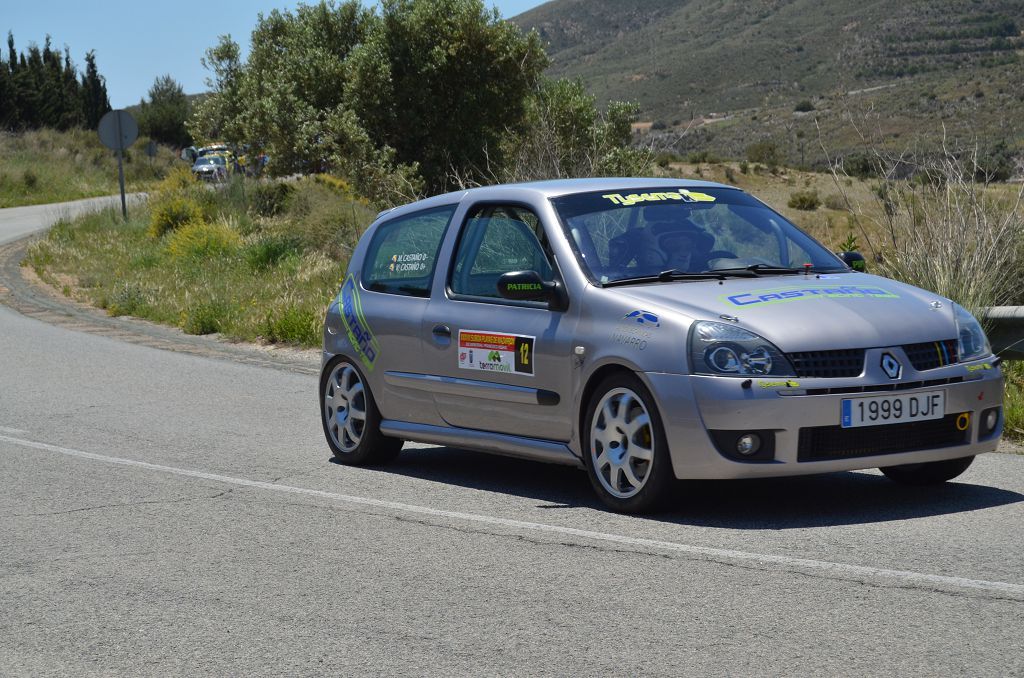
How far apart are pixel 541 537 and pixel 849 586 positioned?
1.59 metres

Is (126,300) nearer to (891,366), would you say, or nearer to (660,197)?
(660,197)

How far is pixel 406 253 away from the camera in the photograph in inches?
→ 339

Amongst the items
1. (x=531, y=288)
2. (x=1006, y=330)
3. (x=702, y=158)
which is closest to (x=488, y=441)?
(x=531, y=288)

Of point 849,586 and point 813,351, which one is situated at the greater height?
point 813,351

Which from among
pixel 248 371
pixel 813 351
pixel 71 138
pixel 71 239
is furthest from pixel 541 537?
pixel 71 138

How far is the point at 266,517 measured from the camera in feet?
23.8

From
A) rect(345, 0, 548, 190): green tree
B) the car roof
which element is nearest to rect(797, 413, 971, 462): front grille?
the car roof

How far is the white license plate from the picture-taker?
6.40 meters

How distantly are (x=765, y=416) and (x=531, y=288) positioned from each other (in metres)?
1.45

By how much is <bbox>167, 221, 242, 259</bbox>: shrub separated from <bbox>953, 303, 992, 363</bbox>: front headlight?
1762 centimetres

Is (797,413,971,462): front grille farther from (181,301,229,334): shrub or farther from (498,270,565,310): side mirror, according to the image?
(181,301,229,334): shrub

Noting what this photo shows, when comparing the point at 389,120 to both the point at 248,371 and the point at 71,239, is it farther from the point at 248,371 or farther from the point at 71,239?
the point at 248,371

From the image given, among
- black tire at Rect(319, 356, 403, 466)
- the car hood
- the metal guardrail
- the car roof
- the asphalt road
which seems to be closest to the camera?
the asphalt road

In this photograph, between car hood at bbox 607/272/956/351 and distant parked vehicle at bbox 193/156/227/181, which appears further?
distant parked vehicle at bbox 193/156/227/181
